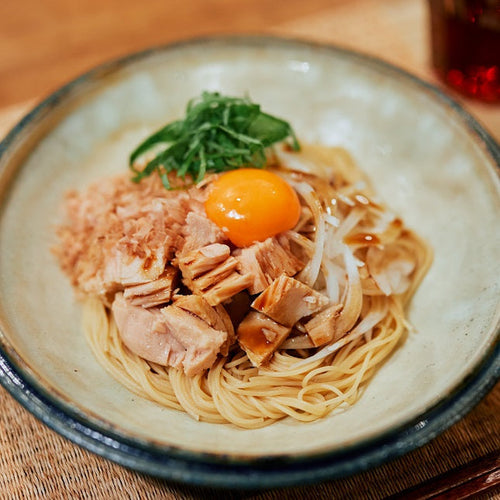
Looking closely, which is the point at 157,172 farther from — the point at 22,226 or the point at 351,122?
the point at 351,122

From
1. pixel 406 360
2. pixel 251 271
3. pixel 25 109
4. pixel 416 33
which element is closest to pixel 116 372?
pixel 251 271

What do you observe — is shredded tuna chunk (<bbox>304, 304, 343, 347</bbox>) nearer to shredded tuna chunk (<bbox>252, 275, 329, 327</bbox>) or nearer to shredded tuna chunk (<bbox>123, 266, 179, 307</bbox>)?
shredded tuna chunk (<bbox>252, 275, 329, 327</bbox>)

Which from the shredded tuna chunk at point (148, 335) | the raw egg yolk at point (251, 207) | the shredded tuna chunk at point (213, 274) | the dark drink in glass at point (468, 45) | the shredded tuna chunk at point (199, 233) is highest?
the dark drink in glass at point (468, 45)

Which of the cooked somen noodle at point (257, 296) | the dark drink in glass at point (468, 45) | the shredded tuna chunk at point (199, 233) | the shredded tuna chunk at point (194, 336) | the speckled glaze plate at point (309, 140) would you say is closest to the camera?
the speckled glaze plate at point (309, 140)

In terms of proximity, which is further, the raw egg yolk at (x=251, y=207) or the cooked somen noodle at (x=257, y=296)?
the raw egg yolk at (x=251, y=207)

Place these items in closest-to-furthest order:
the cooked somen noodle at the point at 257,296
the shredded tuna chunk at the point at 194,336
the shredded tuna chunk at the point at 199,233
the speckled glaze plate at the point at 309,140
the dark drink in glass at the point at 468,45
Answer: the speckled glaze plate at the point at 309,140, the shredded tuna chunk at the point at 194,336, the cooked somen noodle at the point at 257,296, the shredded tuna chunk at the point at 199,233, the dark drink in glass at the point at 468,45

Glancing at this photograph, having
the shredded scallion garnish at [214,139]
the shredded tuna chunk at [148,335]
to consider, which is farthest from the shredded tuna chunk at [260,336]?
the shredded scallion garnish at [214,139]

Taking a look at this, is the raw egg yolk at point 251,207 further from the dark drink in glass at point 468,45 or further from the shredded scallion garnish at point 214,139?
the dark drink in glass at point 468,45
